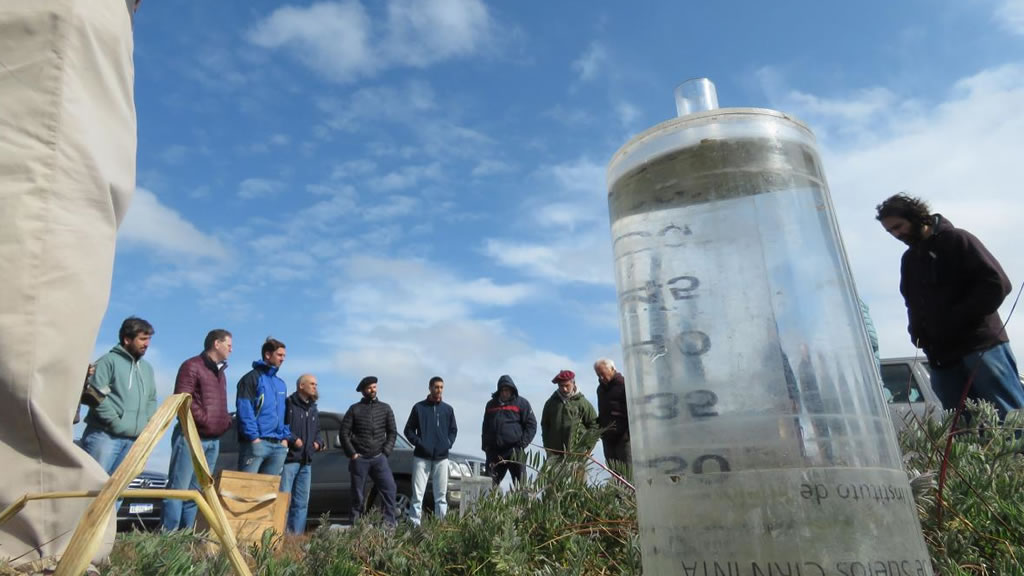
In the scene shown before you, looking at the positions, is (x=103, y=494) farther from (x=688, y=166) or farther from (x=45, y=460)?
(x=688, y=166)

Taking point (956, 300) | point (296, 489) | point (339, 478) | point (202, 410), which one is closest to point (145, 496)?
point (956, 300)

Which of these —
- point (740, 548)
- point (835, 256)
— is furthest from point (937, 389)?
point (740, 548)

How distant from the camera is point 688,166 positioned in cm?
84

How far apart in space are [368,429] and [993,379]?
653 centimetres

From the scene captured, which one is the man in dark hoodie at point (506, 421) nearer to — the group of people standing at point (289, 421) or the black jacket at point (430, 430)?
the group of people standing at point (289, 421)

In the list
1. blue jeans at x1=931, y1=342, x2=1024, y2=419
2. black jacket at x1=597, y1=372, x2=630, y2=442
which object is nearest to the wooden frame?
blue jeans at x1=931, y1=342, x2=1024, y2=419

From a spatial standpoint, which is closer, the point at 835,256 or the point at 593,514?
the point at 835,256

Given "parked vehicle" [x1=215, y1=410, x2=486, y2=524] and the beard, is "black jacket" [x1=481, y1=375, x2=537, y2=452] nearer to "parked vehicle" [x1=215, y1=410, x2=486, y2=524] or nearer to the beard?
"parked vehicle" [x1=215, y1=410, x2=486, y2=524]

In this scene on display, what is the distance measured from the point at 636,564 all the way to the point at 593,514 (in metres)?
0.40

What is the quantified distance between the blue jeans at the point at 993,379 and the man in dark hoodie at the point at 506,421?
203 inches

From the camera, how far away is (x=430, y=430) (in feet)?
26.1

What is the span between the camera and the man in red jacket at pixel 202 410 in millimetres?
5219

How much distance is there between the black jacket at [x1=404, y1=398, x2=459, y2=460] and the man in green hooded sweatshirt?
3.25m

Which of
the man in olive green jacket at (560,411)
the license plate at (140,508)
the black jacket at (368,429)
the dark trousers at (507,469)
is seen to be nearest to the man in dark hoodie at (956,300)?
the dark trousers at (507,469)
